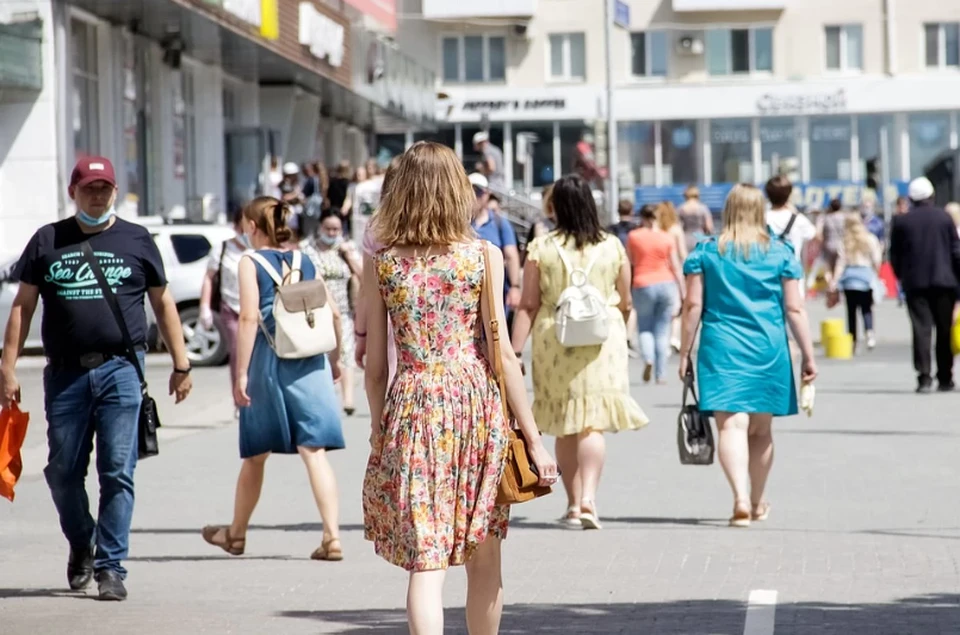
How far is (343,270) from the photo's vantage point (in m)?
14.8

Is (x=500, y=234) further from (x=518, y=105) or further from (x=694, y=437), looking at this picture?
(x=518, y=105)

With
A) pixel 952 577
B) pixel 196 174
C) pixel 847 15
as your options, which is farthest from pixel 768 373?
pixel 847 15

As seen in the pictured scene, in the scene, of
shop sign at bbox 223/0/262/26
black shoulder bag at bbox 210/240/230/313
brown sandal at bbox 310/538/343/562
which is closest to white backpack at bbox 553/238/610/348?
brown sandal at bbox 310/538/343/562

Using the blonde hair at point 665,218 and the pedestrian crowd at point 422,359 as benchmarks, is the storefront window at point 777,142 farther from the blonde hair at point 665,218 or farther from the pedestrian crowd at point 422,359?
the pedestrian crowd at point 422,359

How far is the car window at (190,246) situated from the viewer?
22.4 metres

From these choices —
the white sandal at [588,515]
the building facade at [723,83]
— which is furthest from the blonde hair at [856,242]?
the building facade at [723,83]

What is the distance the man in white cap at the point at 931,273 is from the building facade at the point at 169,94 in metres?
10.1

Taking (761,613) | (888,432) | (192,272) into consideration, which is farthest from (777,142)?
(761,613)

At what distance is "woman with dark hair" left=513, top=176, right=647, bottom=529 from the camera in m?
9.86

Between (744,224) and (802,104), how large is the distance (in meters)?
53.8

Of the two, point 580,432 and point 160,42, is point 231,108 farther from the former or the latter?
point 580,432

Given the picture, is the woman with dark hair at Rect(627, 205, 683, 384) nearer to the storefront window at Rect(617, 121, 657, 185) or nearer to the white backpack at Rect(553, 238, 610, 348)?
the white backpack at Rect(553, 238, 610, 348)

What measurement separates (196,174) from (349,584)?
24.6 metres

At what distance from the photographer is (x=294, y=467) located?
42.3 feet
